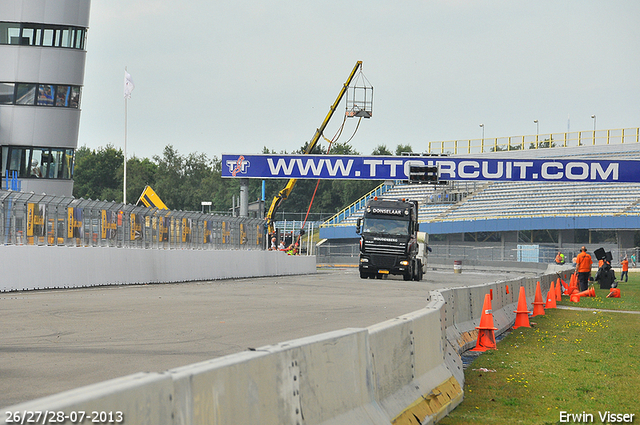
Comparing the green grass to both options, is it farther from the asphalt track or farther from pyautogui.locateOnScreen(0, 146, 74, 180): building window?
pyautogui.locateOnScreen(0, 146, 74, 180): building window

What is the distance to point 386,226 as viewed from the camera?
36719 mm

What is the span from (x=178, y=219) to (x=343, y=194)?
294 ft

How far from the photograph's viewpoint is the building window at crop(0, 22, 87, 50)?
4131cm

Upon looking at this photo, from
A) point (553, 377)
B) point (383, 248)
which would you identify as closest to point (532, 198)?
point (383, 248)

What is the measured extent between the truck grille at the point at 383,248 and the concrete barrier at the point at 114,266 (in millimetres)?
4602

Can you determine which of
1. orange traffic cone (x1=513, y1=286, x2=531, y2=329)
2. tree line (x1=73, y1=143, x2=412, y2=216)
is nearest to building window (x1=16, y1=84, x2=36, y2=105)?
orange traffic cone (x1=513, y1=286, x2=531, y2=329)

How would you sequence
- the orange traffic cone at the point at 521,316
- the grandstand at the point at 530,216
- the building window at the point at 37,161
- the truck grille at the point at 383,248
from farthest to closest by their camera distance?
the grandstand at the point at 530,216, the building window at the point at 37,161, the truck grille at the point at 383,248, the orange traffic cone at the point at 521,316

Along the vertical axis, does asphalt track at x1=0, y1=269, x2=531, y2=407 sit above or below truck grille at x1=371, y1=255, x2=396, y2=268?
below

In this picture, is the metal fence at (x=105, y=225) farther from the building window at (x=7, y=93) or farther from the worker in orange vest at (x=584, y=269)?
the building window at (x=7, y=93)

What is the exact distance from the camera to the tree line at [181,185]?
11706 cm

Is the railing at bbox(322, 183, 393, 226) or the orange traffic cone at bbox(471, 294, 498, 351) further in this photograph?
the railing at bbox(322, 183, 393, 226)

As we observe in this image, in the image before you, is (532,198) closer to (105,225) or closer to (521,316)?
(105,225)

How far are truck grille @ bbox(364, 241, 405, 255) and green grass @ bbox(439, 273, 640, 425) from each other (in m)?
19.6

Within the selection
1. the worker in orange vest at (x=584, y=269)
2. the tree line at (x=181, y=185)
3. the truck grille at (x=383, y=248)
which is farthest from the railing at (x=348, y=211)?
the worker in orange vest at (x=584, y=269)
